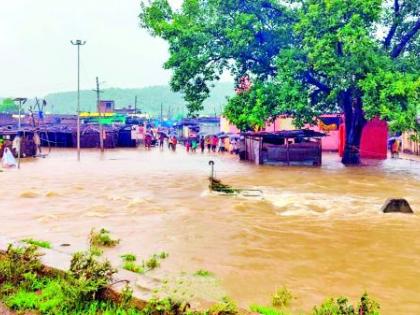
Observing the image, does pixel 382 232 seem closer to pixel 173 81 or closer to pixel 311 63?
pixel 311 63

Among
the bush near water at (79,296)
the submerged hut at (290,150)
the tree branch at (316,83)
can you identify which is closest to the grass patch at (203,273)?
the bush near water at (79,296)

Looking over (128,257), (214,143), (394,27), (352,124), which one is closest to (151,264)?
(128,257)

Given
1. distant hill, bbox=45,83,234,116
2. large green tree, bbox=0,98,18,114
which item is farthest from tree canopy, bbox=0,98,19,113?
distant hill, bbox=45,83,234,116

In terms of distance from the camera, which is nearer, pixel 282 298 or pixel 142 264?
pixel 282 298

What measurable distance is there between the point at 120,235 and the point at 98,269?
4.50 metres

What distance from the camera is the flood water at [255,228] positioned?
6605 millimetres

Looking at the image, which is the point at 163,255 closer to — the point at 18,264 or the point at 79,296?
the point at 18,264

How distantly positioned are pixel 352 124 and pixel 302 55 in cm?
510

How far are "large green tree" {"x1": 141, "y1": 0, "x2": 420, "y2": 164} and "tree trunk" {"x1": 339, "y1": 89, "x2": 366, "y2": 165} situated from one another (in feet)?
0.18

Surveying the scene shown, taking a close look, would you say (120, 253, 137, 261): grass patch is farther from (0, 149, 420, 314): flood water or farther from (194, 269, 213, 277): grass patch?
(194, 269, 213, 277): grass patch

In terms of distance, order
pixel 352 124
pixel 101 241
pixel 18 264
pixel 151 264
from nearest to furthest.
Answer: pixel 18 264 < pixel 151 264 < pixel 101 241 < pixel 352 124

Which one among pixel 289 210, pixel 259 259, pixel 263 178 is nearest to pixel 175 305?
pixel 259 259

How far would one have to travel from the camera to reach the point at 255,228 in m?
10.2

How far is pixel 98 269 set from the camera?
16.2ft
